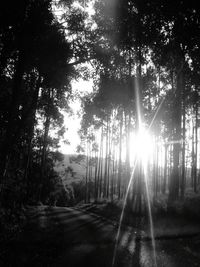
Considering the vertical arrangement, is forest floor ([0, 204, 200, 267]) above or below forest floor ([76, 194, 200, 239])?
above

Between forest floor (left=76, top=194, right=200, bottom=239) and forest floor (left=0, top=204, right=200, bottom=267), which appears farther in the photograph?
forest floor (left=76, top=194, right=200, bottom=239)

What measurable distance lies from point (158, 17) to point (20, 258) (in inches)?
310

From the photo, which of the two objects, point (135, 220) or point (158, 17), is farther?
point (135, 220)

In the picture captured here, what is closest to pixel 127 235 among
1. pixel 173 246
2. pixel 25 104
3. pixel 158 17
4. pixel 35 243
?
pixel 173 246

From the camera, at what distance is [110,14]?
8781 millimetres

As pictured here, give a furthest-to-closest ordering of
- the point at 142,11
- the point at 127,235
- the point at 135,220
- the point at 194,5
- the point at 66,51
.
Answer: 1. the point at 135,220
2. the point at 66,51
3. the point at 127,235
4. the point at 142,11
5. the point at 194,5

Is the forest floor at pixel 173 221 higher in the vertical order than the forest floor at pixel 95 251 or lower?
lower

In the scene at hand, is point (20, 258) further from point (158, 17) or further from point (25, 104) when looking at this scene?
point (25, 104)

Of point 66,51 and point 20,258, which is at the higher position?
point 66,51

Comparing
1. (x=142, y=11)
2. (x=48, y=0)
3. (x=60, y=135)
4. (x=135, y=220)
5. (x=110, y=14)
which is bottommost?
(x=135, y=220)

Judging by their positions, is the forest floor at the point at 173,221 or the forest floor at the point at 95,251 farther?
the forest floor at the point at 173,221

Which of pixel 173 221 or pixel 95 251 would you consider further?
pixel 173 221

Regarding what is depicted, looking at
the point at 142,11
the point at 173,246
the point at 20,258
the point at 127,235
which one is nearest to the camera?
the point at 20,258

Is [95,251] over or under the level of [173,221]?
over
